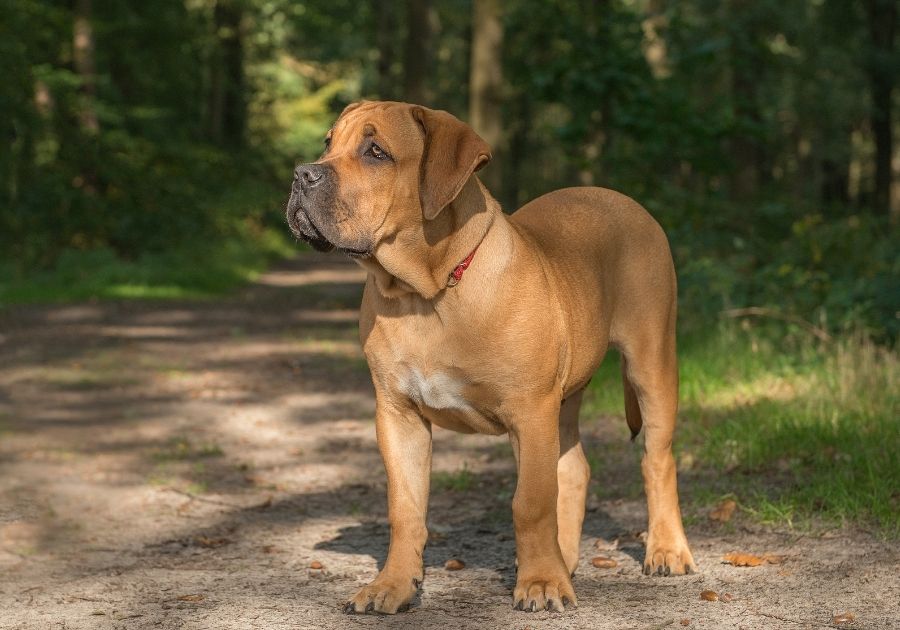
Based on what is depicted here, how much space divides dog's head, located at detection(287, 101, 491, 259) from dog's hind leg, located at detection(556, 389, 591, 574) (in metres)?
1.43

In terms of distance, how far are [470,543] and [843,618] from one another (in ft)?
6.69

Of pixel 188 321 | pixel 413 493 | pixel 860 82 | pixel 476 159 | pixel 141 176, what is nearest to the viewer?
pixel 476 159

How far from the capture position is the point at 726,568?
211 inches

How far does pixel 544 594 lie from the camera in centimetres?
473

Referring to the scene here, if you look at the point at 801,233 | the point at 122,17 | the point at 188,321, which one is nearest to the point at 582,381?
the point at 801,233

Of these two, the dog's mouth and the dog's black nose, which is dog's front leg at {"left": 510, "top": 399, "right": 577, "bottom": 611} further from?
the dog's black nose

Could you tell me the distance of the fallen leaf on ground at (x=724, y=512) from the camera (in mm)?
6195

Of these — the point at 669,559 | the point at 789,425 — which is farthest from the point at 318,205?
the point at 789,425

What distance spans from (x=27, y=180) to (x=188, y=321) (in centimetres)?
701

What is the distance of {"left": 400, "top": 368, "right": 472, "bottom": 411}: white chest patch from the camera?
4.74m

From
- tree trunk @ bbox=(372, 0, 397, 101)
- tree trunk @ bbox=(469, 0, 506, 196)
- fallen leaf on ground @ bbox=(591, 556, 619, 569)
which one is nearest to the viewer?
fallen leaf on ground @ bbox=(591, 556, 619, 569)

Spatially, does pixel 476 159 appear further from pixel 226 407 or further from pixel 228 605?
pixel 226 407

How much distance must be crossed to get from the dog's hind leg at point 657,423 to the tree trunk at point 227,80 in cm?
2881

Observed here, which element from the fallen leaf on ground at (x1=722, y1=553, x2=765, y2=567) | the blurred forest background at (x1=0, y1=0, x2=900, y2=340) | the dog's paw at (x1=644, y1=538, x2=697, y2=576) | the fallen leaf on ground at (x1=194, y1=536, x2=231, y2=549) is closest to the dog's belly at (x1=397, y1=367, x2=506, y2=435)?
the dog's paw at (x1=644, y1=538, x2=697, y2=576)
